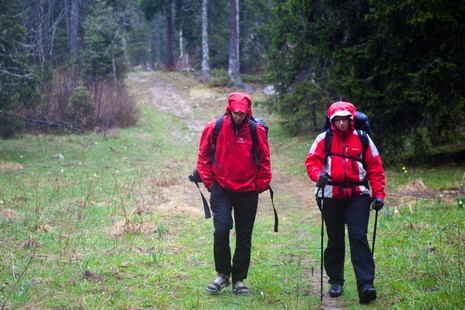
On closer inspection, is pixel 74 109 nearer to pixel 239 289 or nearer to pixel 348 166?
pixel 239 289

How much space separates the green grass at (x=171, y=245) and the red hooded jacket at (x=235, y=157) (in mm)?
1253

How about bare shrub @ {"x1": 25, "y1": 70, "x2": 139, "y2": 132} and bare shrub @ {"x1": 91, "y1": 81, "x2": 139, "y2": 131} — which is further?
bare shrub @ {"x1": 91, "y1": 81, "x2": 139, "y2": 131}

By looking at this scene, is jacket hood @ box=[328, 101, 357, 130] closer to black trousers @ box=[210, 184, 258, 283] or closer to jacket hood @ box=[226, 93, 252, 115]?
jacket hood @ box=[226, 93, 252, 115]

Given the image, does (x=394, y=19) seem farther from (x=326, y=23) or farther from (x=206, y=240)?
(x=206, y=240)

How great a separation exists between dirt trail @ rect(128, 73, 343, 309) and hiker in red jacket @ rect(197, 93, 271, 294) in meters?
1.00

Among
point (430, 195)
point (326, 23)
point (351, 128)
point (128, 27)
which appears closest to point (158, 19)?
point (128, 27)

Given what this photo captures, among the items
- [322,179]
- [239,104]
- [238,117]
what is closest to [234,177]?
[238,117]

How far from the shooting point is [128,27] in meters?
38.8

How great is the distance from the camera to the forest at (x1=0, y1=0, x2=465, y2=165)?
12.7 meters

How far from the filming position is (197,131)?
2575 cm

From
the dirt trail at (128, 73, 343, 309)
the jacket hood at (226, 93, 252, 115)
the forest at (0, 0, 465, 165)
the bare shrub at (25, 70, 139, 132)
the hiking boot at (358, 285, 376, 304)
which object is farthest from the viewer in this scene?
the bare shrub at (25, 70, 139, 132)

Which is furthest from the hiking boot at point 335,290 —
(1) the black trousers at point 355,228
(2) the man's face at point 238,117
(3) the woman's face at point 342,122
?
(2) the man's face at point 238,117

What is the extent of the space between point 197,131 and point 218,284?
Answer: 19.7 m

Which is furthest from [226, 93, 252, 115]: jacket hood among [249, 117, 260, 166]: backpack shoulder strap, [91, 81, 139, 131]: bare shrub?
[91, 81, 139, 131]: bare shrub
